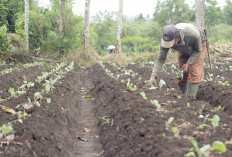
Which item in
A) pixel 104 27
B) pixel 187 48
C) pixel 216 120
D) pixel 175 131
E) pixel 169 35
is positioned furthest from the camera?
pixel 104 27

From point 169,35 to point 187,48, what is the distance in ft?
2.98

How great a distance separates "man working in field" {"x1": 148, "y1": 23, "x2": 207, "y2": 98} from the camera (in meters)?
5.02

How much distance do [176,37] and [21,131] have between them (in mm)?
3336

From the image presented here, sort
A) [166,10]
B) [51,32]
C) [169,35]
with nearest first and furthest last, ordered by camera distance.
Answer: [169,35] < [51,32] < [166,10]

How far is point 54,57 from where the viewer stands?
20672 millimetres

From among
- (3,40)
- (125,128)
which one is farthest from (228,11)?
(125,128)

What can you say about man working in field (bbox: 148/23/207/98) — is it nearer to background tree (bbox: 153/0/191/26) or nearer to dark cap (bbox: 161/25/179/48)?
dark cap (bbox: 161/25/179/48)

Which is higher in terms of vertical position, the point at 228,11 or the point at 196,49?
the point at 228,11

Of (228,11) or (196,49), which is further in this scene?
(228,11)

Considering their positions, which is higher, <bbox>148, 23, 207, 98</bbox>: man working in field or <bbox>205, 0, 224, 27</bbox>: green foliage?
<bbox>205, 0, 224, 27</bbox>: green foliage

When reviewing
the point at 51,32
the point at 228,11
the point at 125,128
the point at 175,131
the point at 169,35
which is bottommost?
the point at 125,128

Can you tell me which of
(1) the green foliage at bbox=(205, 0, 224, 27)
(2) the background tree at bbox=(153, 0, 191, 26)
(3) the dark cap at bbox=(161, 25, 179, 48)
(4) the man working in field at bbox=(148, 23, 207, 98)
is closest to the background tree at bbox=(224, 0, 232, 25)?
(1) the green foliage at bbox=(205, 0, 224, 27)

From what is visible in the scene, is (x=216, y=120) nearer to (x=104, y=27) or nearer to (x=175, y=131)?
(x=175, y=131)

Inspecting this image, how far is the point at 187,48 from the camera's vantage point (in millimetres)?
5602
